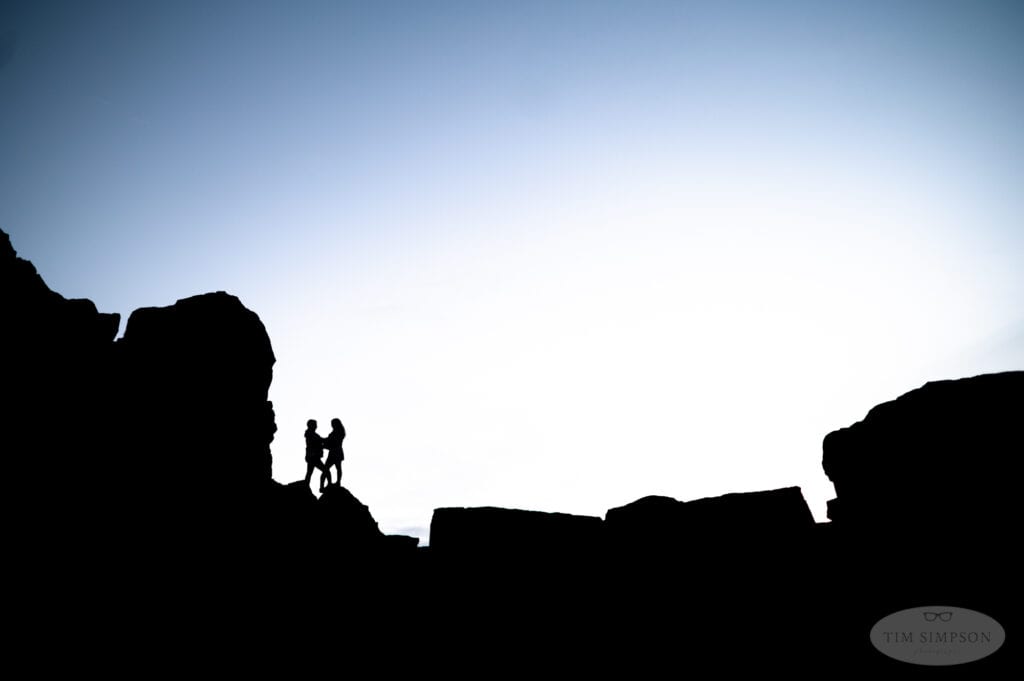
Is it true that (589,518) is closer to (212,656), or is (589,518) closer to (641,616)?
(641,616)

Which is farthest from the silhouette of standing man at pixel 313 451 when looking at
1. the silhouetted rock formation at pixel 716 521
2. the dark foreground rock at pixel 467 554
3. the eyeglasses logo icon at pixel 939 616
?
the eyeglasses logo icon at pixel 939 616

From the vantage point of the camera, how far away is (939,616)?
19.8ft

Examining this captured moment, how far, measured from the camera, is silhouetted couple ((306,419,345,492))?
12711mm

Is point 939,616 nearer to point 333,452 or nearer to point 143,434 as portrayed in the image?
point 333,452

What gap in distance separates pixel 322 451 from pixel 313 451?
26 centimetres

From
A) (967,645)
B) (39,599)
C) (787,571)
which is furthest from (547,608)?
(39,599)

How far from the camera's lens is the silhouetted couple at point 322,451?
1271 cm

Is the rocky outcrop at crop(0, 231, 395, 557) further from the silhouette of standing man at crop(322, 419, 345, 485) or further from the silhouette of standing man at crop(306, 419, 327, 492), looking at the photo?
the silhouette of standing man at crop(322, 419, 345, 485)

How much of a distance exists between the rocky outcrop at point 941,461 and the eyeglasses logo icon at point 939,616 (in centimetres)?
102

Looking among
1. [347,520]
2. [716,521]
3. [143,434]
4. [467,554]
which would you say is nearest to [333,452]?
[347,520]

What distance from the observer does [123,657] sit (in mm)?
7707

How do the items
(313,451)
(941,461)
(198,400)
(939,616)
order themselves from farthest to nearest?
(313,451)
(198,400)
(941,461)
(939,616)

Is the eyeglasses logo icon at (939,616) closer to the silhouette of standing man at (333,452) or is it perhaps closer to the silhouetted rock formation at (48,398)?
the silhouette of standing man at (333,452)

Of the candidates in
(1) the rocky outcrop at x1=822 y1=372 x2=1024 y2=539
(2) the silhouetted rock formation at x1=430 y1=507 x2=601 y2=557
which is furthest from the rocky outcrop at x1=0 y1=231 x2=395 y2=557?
(1) the rocky outcrop at x1=822 y1=372 x2=1024 y2=539
